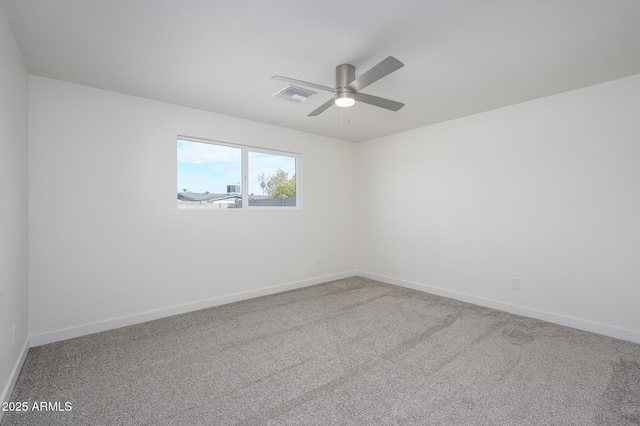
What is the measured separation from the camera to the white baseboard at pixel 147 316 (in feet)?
8.97

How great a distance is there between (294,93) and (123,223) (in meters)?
2.23

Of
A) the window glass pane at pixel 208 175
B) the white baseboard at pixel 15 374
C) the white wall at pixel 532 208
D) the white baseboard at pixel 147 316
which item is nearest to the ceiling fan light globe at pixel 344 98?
the window glass pane at pixel 208 175

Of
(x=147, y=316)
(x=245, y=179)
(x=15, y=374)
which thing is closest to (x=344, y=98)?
(x=245, y=179)

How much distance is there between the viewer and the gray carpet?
1782mm

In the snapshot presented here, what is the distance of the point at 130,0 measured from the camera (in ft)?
5.74

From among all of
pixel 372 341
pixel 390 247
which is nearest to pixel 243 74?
pixel 372 341

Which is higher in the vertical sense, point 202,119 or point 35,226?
point 202,119

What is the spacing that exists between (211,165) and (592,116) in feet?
13.8

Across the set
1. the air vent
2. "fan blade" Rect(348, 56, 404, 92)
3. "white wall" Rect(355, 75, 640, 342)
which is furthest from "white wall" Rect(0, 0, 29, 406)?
"white wall" Rect(355, 75, 640, 342)

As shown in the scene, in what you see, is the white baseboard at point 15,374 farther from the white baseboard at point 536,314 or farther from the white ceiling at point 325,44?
the white baseboard at point 536,314

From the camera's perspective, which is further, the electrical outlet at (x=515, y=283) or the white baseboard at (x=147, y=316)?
the electrical outlet at (x=515, y=283)

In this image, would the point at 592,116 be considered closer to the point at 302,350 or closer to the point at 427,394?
the point at 427,394

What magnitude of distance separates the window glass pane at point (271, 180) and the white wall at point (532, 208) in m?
1.59

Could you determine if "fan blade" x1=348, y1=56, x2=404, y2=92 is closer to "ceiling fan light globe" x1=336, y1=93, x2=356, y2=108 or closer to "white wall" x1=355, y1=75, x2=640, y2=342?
"ceiling fan light globe" x1=336, y1=93, x2=356, y2=108
